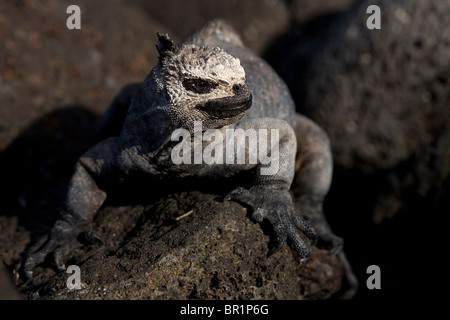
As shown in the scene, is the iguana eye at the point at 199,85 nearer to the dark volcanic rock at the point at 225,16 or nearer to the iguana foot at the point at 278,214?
the iguana foot at the point at 278,214

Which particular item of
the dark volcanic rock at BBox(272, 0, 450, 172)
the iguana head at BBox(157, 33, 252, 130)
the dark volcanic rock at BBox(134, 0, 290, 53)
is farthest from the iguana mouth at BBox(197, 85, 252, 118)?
the dark volcanic rock at BBox(134, 0, 290, 53)

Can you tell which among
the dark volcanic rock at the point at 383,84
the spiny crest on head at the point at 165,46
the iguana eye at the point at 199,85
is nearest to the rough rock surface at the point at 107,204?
the iguana eye at the point at 199,85

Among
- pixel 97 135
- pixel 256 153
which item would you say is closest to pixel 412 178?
pixel 256 153

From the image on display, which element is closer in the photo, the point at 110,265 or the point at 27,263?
the point at 110,265

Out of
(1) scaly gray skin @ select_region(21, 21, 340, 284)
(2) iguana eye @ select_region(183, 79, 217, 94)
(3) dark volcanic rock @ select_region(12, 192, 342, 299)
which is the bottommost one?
(3) dark volcanic rock @ select_region(12, 192, 342, 299)

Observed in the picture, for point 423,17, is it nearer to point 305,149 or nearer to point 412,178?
point 412,178

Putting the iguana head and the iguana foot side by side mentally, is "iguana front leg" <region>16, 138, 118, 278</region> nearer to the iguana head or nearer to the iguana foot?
the iguana head
